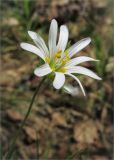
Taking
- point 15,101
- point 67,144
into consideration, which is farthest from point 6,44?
point 67,144

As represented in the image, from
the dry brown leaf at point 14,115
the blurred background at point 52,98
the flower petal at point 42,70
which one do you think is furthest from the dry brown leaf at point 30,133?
the flower petal at point 42,70

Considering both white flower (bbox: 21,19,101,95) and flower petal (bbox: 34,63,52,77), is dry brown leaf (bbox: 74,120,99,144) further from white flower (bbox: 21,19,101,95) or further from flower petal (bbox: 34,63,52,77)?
flower petal (bbox: 34,63,52,77)

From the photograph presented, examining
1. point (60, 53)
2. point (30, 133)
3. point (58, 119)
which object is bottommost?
point (30, 133)

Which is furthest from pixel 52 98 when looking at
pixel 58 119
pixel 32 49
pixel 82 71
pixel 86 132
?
pixel 32 49

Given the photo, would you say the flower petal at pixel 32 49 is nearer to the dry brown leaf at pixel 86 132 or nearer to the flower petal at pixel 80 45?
the flower petal at pixel 80 45

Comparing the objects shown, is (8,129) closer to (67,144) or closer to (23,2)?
(67,144)

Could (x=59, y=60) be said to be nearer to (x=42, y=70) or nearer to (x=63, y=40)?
(x=63, y=40)

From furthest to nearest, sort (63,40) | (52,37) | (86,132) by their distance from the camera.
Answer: (86,132) < (63,40) < (52,37)
